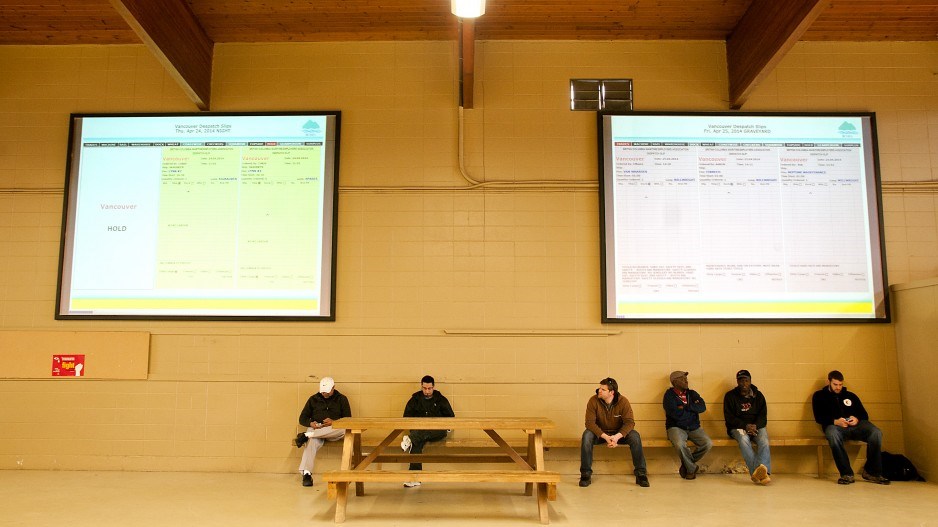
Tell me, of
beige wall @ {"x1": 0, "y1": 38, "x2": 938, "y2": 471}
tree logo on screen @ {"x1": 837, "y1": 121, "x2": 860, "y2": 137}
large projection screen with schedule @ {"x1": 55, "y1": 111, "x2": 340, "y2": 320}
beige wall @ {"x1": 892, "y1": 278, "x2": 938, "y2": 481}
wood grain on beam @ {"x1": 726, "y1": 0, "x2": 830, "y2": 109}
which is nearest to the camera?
wood grain on beam @ {"x1": 726, "y1": 0, "x2": 830, "y2": 109}

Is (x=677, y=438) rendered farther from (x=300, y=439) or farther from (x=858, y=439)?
(x=300, y=439)

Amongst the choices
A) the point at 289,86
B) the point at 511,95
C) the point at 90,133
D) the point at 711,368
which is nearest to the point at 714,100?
the point at 511,95

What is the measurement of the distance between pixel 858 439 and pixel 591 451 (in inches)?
96.6

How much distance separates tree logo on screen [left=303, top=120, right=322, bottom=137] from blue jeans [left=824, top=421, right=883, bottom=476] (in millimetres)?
5638

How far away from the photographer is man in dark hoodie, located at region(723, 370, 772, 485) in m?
5.68

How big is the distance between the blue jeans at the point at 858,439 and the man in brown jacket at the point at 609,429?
5.72 ft

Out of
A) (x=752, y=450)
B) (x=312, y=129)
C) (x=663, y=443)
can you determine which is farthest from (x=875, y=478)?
(x=312, y=129)

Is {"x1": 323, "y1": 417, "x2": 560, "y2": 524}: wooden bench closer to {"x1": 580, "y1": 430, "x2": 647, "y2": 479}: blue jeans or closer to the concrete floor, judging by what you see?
the concrete floor

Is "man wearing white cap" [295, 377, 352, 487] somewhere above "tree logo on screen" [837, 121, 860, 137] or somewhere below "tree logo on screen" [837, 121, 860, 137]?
below

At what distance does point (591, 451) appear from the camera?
219 inches

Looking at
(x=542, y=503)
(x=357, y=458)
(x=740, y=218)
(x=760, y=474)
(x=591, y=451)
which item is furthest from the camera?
(x=740, y=218)

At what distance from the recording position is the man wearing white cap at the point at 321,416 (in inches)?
220

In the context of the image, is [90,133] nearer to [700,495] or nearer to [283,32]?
[283,32]

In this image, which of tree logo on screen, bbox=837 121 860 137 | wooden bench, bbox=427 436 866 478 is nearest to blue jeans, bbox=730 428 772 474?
wooden bench, bbox=427 436 866 478
